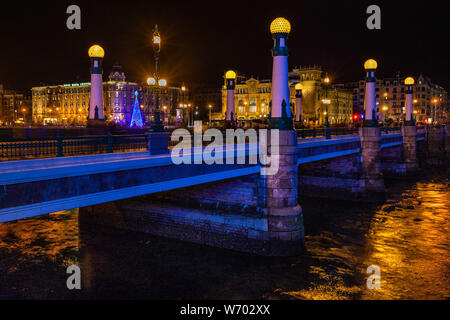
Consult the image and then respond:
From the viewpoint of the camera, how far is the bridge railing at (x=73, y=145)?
39.0 ft

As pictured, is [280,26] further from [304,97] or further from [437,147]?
[304,97]

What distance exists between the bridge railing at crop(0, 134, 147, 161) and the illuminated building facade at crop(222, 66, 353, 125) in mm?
88356

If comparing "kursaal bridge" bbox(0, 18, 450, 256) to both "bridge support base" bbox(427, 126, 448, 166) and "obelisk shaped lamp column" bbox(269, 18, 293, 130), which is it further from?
"bridge support base" bbox(427, 126, 448, 166)

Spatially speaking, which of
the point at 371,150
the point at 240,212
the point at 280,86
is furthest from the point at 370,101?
the point at 240,212

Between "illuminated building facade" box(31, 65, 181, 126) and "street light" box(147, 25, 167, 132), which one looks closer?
"street light" box(147, 25, 167, 132)

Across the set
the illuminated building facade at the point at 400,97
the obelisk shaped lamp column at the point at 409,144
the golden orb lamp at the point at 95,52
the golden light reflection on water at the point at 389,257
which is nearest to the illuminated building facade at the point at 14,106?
the illuminated building facade at the point at 400,97

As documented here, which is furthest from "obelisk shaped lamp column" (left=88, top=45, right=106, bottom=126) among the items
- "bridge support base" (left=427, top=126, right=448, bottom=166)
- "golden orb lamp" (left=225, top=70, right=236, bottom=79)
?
"bridge support base" (left=427, top=126, right=448, bottom=166)

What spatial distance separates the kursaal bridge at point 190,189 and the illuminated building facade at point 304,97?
83944 millimetres

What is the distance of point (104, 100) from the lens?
10719cm

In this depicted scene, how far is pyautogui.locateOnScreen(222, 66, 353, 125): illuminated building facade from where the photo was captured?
356 feet

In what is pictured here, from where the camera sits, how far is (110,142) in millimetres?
13211

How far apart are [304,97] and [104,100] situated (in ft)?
178

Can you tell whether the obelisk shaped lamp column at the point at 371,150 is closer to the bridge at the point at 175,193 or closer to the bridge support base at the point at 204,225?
the bridge at the point at 175,193
